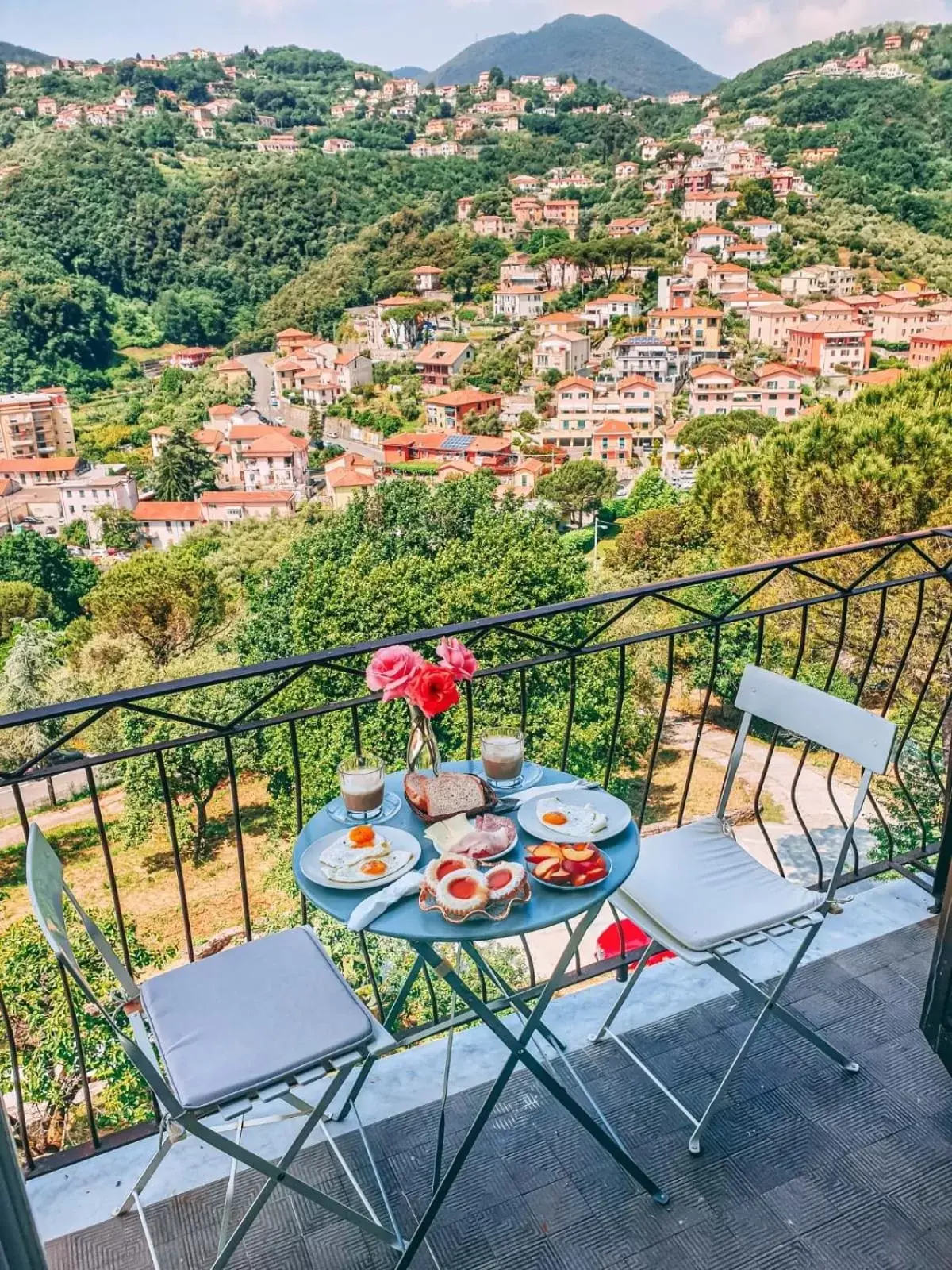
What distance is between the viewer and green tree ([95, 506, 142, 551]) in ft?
144

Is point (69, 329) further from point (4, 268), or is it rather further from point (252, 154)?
point (252, 154)

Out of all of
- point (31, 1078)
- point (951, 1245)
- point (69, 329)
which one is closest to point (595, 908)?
point (951, 1245)

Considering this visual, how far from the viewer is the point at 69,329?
60156 mm

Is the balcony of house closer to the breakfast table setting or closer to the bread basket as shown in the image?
the breakfast table setting

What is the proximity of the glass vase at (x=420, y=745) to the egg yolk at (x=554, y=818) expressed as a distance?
24 centimetres

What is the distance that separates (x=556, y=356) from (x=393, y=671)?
185ft

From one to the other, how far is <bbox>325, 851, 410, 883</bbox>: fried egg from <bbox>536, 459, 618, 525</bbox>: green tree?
38411 millimetres

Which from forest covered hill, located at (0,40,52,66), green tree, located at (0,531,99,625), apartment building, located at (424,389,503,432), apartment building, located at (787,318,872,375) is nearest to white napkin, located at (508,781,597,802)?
green tree, located at (0,531,99,625)

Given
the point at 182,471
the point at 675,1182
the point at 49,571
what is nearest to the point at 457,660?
the point at 675,1182

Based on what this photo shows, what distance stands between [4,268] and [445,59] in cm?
14273

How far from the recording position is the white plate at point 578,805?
1779 mm

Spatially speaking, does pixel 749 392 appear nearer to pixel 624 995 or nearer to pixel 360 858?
pixel 624 995

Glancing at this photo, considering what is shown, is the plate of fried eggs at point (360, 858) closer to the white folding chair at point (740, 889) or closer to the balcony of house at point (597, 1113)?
the balcony of house at point (597, 1113)

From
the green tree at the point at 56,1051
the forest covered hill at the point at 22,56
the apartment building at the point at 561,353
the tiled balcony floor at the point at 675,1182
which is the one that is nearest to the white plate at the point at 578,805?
the tiled balcony floor at the point at 675,1182
